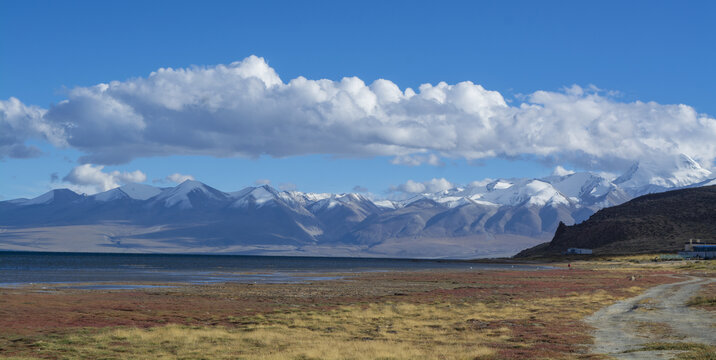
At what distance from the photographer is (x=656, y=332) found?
40.3m

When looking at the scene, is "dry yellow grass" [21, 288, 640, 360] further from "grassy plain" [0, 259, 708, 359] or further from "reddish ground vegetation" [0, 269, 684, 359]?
"reddish ground vegetation" [0, 269, 684, 359]

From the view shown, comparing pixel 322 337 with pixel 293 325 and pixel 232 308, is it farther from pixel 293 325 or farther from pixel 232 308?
pixel 232 308

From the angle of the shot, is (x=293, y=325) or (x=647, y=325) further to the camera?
(x=293, y=325)

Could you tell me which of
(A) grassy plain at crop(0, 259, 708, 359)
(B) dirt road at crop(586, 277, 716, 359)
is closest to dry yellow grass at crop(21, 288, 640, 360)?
(A) grassy plain at crop(0, 259, 708, 359)

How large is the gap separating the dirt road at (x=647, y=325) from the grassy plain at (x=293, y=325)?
138cm

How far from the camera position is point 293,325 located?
46.0 metres

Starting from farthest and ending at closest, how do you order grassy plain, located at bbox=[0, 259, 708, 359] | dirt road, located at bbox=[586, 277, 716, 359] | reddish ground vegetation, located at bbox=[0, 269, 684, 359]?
reddish ground vegetation, located at bbox=[0, 269, 684, 359] < dirt road, located at bbox=[586, 277, 716, 359] < grassy plain, located at bbox=[0, 259, 708, 359]

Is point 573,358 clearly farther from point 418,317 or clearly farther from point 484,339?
point 418,317

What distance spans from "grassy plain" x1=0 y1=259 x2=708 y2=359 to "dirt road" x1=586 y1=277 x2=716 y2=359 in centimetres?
138

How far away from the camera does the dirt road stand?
35.0 metres

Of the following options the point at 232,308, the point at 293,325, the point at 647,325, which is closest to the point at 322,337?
the point at 293,325

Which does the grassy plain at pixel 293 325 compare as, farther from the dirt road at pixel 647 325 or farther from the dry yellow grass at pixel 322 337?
the dirt road at pixel 647 325

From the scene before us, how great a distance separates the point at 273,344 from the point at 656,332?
2104cm

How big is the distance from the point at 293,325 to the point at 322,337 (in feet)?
18.8
